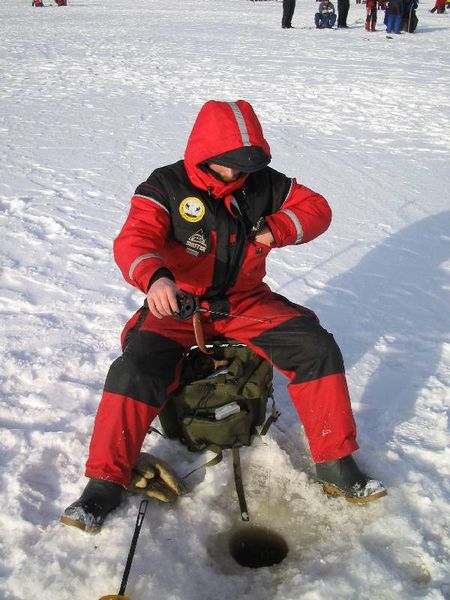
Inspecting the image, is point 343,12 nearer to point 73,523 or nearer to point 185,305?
point 185,305

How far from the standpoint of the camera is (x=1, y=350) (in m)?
3.46

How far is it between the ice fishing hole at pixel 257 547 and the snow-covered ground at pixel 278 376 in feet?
0.16

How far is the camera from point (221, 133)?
2.59 metres

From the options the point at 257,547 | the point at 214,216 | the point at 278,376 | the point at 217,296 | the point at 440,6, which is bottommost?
the point at 257,547

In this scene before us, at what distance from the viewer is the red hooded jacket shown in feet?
8.53

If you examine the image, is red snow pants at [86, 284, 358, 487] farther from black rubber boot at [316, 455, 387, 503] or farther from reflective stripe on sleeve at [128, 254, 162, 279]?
A: reflective stripe on sleeve at [128, 254, 162, 279]

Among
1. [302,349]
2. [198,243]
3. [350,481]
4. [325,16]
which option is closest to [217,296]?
[198,243]

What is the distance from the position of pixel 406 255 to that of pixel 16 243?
11.1 feet

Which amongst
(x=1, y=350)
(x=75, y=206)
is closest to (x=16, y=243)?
(x=75, y=206)

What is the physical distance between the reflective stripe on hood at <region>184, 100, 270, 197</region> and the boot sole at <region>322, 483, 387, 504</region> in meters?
1.52

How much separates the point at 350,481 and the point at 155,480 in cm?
86

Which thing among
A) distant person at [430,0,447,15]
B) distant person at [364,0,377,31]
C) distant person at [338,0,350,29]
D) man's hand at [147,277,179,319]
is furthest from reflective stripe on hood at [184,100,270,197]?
distant person at [430,0,447,15]

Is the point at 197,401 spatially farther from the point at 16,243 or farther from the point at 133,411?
the point at 16,243

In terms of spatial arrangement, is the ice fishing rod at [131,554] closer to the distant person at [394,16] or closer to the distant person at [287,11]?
the distant person at [394,16]
